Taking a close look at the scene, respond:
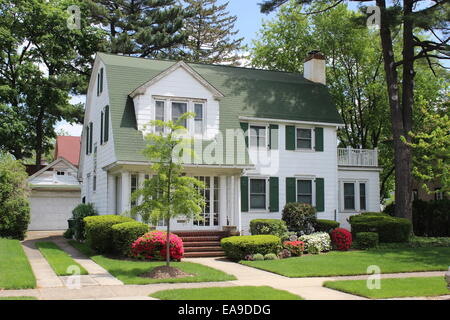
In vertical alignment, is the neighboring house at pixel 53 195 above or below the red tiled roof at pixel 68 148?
below

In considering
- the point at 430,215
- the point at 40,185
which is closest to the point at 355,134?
the point at 430,215

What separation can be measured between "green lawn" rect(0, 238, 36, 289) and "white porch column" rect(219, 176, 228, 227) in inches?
309

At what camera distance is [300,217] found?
21.3 metres

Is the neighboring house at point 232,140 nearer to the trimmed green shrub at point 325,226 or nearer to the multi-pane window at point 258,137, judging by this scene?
the multi-pane window at point 258,137

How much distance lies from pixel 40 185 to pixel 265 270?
22.1 meters

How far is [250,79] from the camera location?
83.2 feet

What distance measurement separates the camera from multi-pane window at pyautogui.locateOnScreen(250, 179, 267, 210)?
22875 millimetres

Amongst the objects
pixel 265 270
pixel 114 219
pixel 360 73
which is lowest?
pixel 265 270

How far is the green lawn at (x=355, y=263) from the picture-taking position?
47.5ft

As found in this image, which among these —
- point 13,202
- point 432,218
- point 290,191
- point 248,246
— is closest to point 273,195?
point 290,191

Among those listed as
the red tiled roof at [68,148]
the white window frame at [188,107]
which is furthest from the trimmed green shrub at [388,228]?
the red tiled roof at [68,148]

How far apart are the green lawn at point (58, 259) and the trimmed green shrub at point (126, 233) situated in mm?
Answer: 1659

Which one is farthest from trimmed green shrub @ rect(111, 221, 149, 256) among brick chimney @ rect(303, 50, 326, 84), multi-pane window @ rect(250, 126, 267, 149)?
brick chimney @ rect(303, 50, 326, 84)
